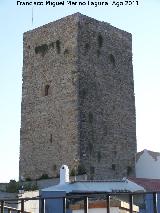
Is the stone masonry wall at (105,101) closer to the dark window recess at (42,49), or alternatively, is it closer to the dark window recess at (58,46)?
the dark window recess at (58,46)

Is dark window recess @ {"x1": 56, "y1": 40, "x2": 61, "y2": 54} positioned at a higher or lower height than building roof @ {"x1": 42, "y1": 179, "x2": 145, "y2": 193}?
higher

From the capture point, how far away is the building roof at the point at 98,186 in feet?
72.7

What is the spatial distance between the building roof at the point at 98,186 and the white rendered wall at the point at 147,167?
6.85 metres

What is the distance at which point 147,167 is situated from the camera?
31.3 meters

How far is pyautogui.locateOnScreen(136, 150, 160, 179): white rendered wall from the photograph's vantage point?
3061 cm

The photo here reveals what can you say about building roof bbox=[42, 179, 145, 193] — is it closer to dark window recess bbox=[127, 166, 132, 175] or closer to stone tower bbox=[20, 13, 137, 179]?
stone tower bbox=[20, 13, 137, 179]

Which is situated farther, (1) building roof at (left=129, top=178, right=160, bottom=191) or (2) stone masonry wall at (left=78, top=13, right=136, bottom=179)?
(2) stone masonry wall at (left=78, top=13, right=136, bottom=179)

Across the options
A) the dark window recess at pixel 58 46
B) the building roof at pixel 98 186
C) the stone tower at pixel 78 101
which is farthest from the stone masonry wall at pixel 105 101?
the building roof at pixel 98 186

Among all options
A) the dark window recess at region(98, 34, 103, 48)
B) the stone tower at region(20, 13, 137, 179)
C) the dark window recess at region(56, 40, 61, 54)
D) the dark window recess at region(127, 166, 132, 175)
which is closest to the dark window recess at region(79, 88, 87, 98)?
the stone tower at region(20, 13, 137, 179)

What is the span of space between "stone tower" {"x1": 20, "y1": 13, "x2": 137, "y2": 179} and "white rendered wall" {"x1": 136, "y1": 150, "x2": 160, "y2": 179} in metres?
1.27

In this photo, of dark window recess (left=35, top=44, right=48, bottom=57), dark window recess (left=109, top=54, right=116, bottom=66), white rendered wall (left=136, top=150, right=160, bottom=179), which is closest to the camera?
dark window recess (left=35, top=44, right=48, bottom=57)

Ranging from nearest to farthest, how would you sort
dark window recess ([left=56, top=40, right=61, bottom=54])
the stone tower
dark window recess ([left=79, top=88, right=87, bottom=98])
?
the stone tower < dark window recess ([left=79, top=88, right=87, bottom=98]) < dark window recess ([left=56, top=40, right=61, bottom=54])

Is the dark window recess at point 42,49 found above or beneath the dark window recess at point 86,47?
above

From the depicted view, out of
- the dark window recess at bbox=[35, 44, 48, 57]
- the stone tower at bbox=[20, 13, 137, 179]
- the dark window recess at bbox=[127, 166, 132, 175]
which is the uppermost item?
the dark window recess at bbox=[35, 44, 48, 57]
